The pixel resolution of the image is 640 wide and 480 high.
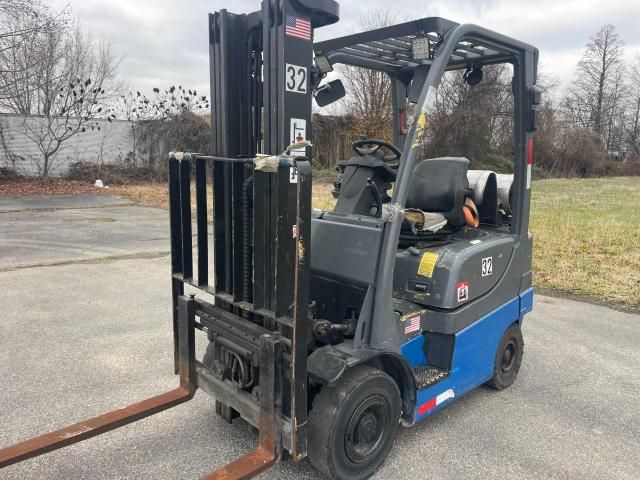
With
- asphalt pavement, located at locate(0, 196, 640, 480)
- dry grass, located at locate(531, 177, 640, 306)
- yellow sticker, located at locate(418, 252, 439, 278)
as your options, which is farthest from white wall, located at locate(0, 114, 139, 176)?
yellow sticker, located at locate(418, 252, 439, 278)

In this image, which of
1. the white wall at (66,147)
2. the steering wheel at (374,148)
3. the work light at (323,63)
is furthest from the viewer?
the white wall at (66,147)

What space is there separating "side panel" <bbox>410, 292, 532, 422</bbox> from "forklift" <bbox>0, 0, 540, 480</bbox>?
0.01m

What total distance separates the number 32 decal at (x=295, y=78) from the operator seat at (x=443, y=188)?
1.30 m

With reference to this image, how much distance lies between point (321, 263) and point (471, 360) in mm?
1238

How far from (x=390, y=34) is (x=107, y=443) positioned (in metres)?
3.06

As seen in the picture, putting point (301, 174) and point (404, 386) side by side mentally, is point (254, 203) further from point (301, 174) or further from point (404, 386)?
point (404, 386)

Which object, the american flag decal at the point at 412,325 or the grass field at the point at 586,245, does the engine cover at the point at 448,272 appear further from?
the grass field at the point at 586,245

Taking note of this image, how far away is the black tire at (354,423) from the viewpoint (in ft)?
8.56

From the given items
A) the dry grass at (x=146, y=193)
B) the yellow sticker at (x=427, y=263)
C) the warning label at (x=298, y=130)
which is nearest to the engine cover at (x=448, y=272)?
the yellow sticker at (x=427, y=263)

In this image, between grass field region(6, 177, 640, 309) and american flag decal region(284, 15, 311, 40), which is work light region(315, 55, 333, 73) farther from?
grass field region(6, 177, 640, 309)

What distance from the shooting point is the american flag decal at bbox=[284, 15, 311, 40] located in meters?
2.53

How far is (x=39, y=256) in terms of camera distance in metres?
8.52

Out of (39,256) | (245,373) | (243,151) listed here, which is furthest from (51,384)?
(39,256)

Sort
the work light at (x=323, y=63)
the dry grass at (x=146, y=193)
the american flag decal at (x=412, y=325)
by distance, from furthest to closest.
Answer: the dry grass at (x=146, y=193)
the work light at (x=323, y=63)
the american flag decal at (x=412, y=325)
